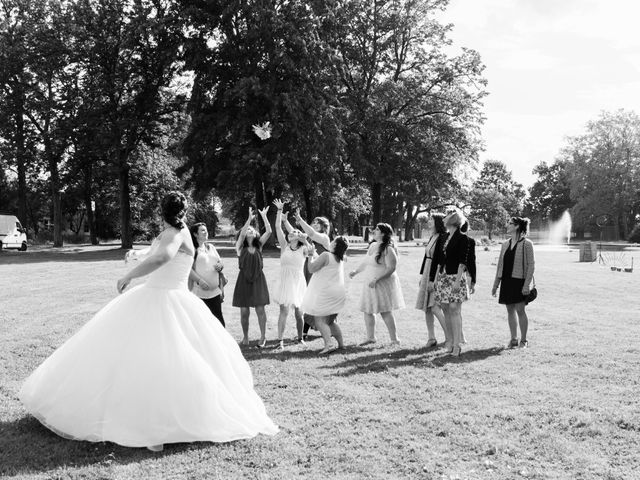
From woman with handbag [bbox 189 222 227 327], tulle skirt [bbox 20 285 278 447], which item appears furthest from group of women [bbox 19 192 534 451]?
woman with handbag [bbox 189 222 227 327]

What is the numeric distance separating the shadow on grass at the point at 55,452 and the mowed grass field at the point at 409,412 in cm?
1

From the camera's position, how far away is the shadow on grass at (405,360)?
854 centimetres

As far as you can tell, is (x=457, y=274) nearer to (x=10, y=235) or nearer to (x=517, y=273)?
(x=517, y=273)

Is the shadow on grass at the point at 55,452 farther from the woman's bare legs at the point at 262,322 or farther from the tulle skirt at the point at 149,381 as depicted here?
the woman's bare legs at the point at 262,322

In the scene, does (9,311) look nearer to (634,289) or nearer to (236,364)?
(236,364)

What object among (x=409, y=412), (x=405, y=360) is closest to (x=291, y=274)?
(x=405, y=360)

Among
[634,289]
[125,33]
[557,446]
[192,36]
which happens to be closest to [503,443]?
[557,446]

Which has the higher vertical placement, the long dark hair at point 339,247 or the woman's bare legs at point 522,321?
the long dark hair at point 339,247

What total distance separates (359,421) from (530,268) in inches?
193

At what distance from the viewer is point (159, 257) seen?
5617mm

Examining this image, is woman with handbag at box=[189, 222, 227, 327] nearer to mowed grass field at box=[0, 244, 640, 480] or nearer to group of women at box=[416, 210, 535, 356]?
mowed grass field at box=[0, 244, 640, 480]

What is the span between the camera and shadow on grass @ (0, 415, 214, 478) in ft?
16.5

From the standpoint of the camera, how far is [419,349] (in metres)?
9.95

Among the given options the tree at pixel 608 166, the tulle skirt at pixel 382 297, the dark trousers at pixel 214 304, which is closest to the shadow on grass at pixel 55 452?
the dark trousers at pixel 214 304
